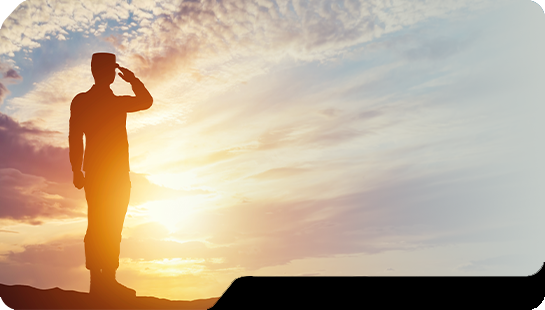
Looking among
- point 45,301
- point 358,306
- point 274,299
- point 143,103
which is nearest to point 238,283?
point 274,299

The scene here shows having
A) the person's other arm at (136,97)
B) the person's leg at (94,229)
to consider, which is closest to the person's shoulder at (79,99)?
the person's other arm at (136,97)

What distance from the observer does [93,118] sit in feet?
26.0

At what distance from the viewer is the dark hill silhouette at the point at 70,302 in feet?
25.2

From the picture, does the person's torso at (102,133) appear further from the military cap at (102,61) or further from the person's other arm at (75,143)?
the military cap at (102,61)

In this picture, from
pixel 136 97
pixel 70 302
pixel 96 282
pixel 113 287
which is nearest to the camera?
pixel 96 282

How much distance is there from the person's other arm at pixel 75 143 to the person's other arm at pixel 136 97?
889 mm

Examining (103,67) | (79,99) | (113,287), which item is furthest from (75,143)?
(113,287)

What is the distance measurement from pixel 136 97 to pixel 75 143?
1.44m

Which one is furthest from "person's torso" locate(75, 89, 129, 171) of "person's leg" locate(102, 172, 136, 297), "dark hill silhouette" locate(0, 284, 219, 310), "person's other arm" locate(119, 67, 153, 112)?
"dark hill silhouette" locate(0, 284, 219, 310)

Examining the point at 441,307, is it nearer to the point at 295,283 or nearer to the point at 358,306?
the point at 358,306

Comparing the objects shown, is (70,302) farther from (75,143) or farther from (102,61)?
(102,61)

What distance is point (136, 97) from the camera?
8078 mm

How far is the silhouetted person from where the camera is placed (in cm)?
776

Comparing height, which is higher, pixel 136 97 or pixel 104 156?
pixel 136 97
